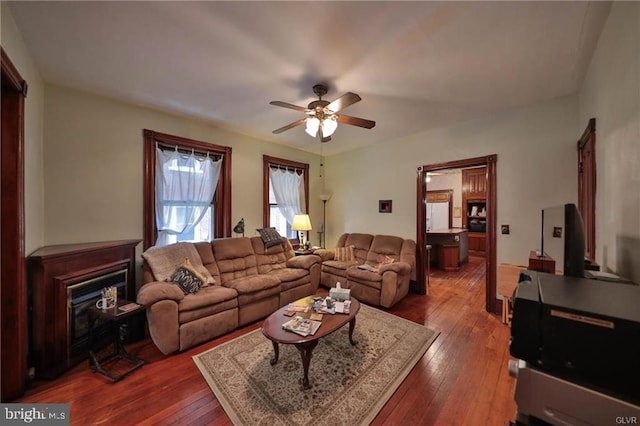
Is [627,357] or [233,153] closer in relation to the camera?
[627,357]

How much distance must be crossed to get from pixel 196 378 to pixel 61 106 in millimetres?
3111

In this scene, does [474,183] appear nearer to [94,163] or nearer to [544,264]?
[544,264]

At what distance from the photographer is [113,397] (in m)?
1.75

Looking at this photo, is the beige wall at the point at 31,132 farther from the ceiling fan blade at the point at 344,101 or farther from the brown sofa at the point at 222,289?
the ceiling fan blade at the point at 344,101

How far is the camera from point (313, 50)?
1891 millimetres

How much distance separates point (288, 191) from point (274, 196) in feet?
1.11

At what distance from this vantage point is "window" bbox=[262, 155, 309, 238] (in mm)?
4324

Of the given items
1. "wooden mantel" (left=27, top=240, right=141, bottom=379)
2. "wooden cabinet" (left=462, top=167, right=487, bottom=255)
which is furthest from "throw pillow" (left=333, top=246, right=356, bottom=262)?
"wooden cabinet" (left=462, top=167, right=487, bottom=255)

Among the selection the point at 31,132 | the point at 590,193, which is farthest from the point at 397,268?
the point at 31,132

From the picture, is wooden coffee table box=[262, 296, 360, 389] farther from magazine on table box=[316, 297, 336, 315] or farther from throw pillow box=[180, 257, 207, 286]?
throw pillow box=[180, 257, 207, 286]

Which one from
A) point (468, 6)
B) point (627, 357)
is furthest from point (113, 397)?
point (468, 6)

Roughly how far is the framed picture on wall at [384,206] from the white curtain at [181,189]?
296 cm

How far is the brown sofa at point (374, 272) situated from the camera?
3281mm

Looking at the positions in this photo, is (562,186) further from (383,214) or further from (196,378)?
(196,378)
